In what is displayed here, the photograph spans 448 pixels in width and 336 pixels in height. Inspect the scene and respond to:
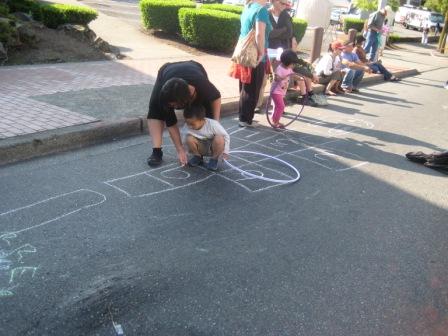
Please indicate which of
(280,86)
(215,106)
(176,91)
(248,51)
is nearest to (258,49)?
(248,51)

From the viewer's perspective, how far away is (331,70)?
382 inches

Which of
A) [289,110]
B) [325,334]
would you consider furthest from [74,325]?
[289,110]

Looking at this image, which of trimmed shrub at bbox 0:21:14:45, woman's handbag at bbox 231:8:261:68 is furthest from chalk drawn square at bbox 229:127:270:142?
trimmed shrub at bbox 0:21:14:45

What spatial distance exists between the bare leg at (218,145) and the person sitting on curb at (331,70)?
5.57m

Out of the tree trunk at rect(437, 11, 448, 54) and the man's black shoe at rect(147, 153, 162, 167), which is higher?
the tree trunk at rect(437, 11, 448, 54)

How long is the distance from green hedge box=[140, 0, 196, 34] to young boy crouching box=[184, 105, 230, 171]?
926cm

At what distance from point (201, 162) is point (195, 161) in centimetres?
7

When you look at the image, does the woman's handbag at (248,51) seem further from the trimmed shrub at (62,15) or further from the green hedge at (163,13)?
the green hedge at (163,13)

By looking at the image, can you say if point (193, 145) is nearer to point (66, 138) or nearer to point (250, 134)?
point (66, 138)

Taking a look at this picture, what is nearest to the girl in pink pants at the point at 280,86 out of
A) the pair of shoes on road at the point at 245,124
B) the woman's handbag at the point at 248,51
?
the pair of shoes on road at the point at 245,124

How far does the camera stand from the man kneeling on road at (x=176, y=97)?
13.3ft

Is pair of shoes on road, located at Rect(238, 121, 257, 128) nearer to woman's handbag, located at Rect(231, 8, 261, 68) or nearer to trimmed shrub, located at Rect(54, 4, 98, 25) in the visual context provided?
woman's handbag, located at Rect(231, 8, 261, 68)

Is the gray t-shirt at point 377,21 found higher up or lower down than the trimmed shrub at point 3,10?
higher up

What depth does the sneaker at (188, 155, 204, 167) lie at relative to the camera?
491 cm
